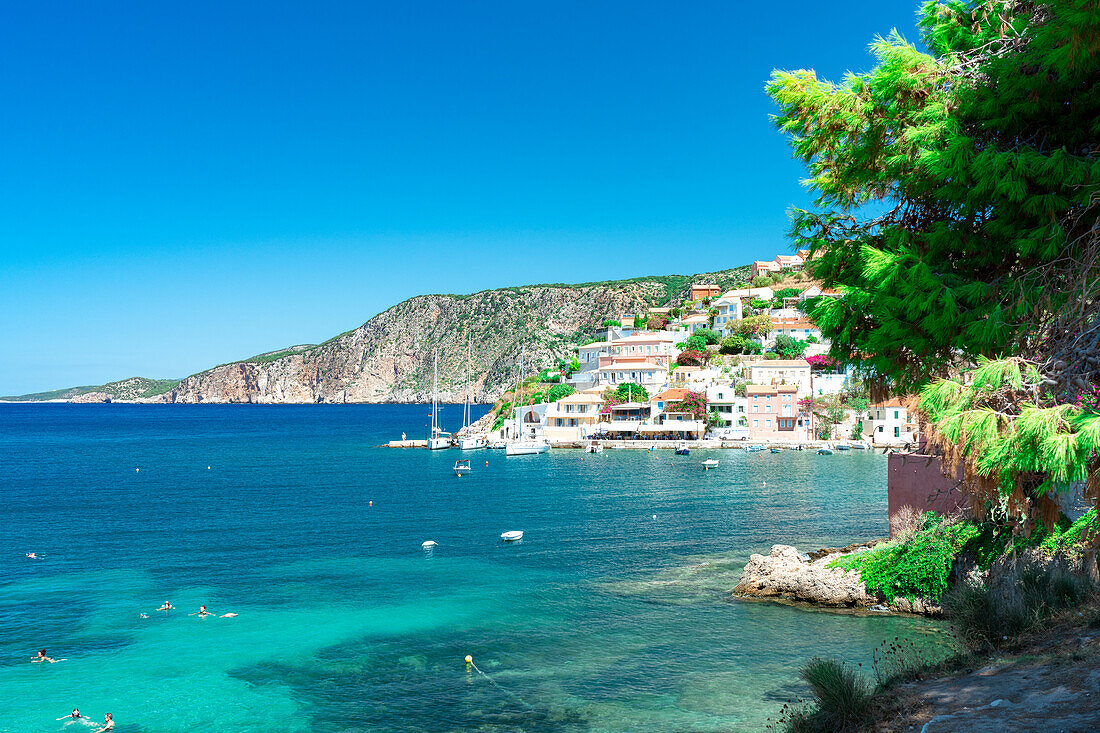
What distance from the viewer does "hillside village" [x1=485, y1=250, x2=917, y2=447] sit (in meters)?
87.4

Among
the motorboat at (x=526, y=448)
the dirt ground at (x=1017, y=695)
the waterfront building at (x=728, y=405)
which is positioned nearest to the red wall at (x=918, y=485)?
the dirt ground at (x=1017, y=695)

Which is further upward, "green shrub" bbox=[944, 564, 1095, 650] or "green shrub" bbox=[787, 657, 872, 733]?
"green shrub" bbox=[944, 564, 1095, 650]

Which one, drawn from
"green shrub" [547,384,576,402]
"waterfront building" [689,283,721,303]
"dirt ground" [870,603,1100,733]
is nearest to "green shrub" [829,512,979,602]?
"dirt ground" [870,603,1100,733]

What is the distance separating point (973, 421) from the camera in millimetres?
7664

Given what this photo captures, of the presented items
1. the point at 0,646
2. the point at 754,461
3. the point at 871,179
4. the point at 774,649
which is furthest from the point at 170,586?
the point at 754,461

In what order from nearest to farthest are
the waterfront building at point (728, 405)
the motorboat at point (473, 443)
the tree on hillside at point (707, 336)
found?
the waterfront building at point (728, 405) < the motorboat at point (473, 443) < the tree on hillside at point (707, 336)

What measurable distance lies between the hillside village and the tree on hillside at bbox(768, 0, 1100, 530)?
69.8 m

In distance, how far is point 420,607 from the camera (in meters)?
25.0

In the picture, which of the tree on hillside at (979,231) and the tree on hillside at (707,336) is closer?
the tree on hillside at (979,231)

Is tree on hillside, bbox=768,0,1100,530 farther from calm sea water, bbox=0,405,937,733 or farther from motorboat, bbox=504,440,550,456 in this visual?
motorboat, bbox=504,440,550,456

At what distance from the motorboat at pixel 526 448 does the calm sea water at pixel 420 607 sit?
24355 mm

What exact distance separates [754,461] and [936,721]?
63.2 metres

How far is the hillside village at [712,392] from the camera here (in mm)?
87438

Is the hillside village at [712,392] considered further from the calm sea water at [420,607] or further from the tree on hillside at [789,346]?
the calm sea water at [420,607]
